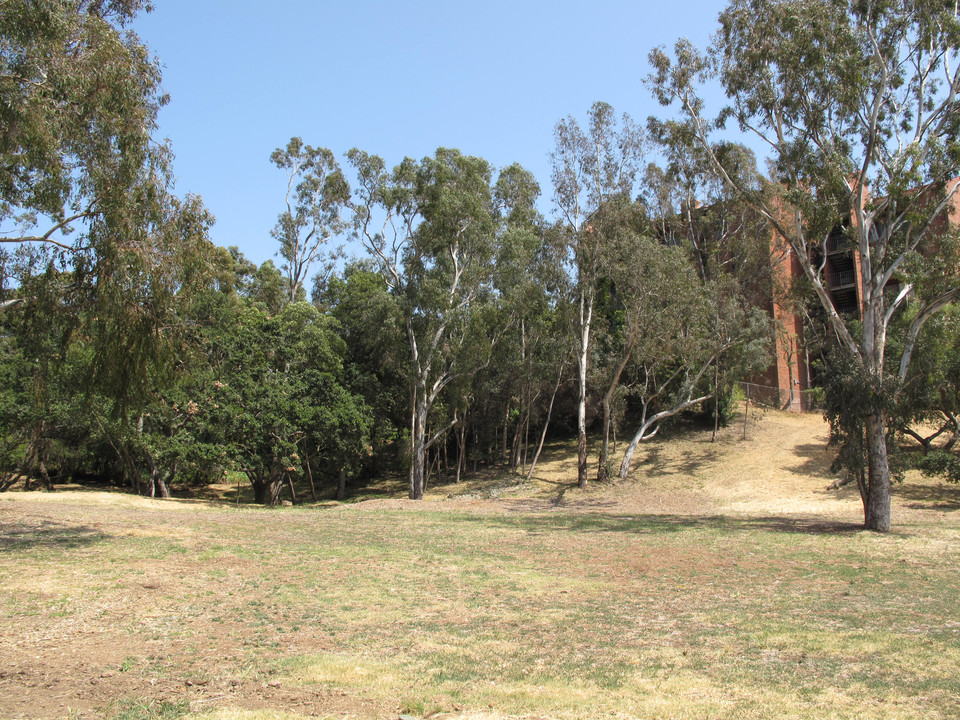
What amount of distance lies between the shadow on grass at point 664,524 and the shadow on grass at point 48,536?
1070cm

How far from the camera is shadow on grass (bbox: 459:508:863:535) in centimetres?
1900

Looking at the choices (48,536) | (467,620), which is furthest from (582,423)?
(467,620)

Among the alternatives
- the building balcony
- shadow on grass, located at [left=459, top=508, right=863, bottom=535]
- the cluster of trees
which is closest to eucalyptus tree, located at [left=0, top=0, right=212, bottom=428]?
the cluster of trees

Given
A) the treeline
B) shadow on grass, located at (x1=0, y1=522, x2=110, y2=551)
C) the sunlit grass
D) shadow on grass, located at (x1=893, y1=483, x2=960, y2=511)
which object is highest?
the treeline

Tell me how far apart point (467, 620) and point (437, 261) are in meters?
25.6

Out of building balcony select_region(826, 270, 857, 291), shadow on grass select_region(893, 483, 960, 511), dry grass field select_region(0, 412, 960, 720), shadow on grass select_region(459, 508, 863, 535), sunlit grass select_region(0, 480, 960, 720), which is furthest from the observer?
building balcony select_region(826, 270, 857, 291)

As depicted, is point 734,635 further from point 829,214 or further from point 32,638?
point 829,214

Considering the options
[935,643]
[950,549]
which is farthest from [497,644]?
[950,549]

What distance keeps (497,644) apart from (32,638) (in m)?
5.09

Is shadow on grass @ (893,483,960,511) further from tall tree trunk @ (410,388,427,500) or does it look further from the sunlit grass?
tall tree trunk @ (410,388,427,500)

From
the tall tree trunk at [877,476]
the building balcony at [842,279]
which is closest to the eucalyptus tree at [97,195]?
the tall tree trunk at [877,476]

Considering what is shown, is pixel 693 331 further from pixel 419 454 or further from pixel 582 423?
pixel 419 454

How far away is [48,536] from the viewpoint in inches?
543

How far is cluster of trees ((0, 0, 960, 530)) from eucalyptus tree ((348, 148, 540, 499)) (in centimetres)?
14
